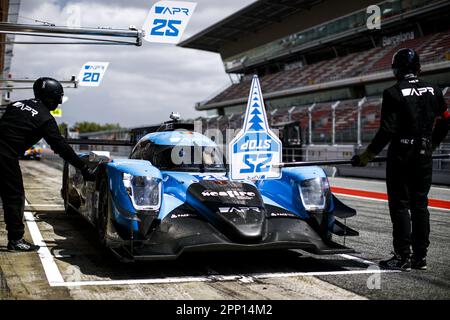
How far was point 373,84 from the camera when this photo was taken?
32438mm

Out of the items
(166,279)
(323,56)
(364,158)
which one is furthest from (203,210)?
(323,56)

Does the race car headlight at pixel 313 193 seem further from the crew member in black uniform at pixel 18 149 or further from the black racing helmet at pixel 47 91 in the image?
the black racing helmet at pixel 47 91

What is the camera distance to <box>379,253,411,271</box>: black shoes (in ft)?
14.5

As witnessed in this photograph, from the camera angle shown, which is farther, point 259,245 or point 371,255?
point 371,255

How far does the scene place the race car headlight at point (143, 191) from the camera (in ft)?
14.0

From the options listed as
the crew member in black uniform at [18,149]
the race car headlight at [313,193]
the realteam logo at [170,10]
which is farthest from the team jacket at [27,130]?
the realteam logo at [170,10]

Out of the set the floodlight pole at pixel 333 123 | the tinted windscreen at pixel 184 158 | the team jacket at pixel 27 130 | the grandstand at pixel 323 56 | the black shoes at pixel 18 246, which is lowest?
the black shoes at pixel 18 246

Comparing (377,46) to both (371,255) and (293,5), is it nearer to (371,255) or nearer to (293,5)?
(293,5)

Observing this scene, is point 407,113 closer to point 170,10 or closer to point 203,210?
point 203,210

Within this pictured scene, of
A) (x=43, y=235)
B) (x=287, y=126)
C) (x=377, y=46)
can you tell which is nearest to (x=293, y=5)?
(x=377, y=46)

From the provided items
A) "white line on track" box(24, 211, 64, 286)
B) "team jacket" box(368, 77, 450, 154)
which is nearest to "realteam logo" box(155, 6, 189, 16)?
"white line on track" box(24, 211, 64, 286)

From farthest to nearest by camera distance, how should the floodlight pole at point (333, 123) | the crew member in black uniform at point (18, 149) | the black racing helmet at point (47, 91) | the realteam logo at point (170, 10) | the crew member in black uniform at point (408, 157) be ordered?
1. the floodlight pole at point (333, 123)
2. the realteam logo at point (170, 10)
3. the black racing helmet at point (47, 91)
4. the crew member in black uniform at point (18, 149)
5. the crew member in black uniform at point (408, 157)
